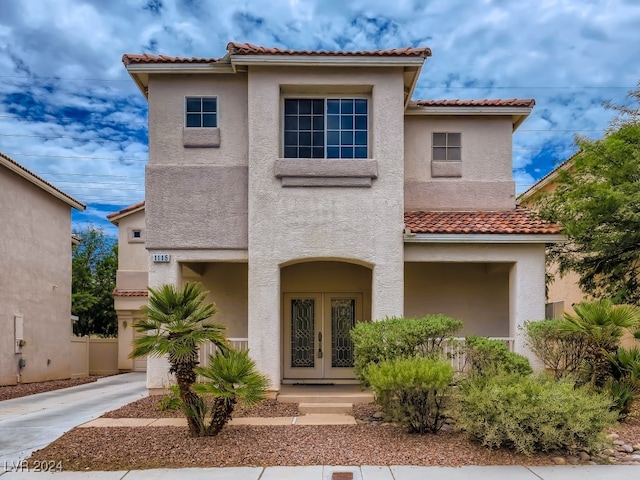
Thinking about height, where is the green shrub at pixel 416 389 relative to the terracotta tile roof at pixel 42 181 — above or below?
below

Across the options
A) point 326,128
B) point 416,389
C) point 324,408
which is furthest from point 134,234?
point 416,389

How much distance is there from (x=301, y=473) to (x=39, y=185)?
655 inches

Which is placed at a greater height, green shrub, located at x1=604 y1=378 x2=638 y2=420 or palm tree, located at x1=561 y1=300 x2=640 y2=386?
palm tree, located at x1=561 y1=300 x2=640 y2=386

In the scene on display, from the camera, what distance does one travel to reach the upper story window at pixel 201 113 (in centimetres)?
1429

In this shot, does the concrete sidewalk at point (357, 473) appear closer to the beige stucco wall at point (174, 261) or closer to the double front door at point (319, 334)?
the beige stucco wall at point (174, 261)

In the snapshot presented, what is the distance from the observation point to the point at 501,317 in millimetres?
15625

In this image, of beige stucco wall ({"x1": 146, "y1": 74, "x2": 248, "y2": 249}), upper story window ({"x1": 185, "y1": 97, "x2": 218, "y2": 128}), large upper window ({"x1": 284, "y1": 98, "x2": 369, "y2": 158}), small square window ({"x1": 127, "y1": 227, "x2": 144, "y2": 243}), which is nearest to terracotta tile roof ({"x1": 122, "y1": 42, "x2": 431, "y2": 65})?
beige stucco wall ({"x1": 146, "y1": 74, "x2": 248, "y2": 249})

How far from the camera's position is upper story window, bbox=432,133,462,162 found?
15.7 meters

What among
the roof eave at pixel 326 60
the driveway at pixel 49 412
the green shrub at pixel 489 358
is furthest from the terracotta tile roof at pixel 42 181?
the green shrub at pixel 489 358

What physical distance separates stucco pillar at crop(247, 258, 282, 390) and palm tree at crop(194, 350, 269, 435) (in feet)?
12.2

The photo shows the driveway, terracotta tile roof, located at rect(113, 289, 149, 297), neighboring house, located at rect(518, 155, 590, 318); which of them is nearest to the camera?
the driveway

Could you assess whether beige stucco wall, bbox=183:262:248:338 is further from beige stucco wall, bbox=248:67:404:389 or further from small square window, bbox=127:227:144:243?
small square window, bbox=127:227:144:243

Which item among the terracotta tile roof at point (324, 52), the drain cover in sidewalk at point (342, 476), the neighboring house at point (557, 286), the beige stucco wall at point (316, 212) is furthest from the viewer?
the neighboring house at point (557, 286)

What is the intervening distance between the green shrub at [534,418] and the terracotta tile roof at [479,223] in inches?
202
